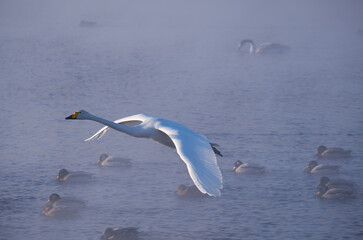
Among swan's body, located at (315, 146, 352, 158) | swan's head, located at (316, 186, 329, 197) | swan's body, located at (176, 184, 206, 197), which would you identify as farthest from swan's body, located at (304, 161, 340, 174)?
swan's body, located at (176, 184, 206, 197)

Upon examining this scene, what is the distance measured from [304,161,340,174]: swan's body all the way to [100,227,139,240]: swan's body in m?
5.92

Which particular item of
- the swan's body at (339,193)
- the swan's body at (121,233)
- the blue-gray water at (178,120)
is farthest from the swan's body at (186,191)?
the swan's body at (339,193)

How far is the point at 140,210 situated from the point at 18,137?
22.6 ft

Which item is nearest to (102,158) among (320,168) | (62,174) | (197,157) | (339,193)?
(62,174)

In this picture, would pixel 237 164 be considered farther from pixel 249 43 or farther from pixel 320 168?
pixel 249 43

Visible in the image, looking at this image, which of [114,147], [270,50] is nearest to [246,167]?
[114,147]

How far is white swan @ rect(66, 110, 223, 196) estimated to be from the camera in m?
10.9

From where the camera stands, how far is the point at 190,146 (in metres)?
12.3

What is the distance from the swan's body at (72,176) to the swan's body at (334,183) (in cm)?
542

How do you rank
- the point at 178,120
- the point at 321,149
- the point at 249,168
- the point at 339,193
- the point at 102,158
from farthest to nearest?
the point at 178,120 → the point at 321,149 → the point at 102,158 → the point at 249,168 → the point at 339,193

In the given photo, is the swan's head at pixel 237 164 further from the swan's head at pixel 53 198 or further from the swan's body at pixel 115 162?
the swan's head at pixel 53 198

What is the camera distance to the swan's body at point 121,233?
14141 millimetres

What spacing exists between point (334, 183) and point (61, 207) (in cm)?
604

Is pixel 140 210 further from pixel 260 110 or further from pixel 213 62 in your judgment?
pixel 213 62
